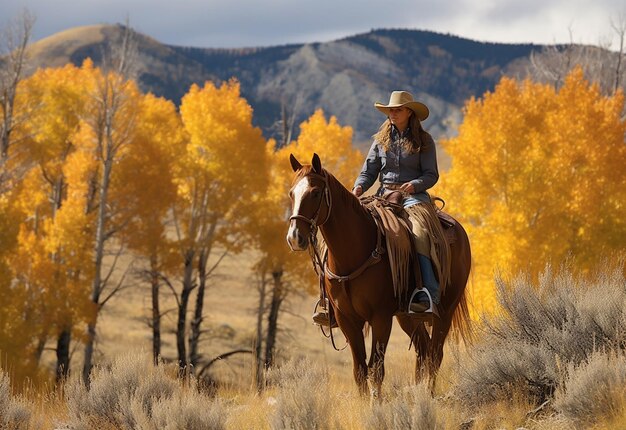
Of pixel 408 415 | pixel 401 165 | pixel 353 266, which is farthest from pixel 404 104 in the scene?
pixel 408 415

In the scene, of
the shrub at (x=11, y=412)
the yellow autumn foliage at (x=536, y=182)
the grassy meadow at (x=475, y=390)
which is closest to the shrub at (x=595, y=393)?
the grassy meadow at (x=475, y=390)

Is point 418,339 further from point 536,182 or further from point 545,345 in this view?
point 536,182

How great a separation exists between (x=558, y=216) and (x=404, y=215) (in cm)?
1218

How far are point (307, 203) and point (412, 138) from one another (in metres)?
1.78

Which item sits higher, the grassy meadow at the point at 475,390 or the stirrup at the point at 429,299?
the stirrup at the point at 429,299

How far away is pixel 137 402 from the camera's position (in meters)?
5.23

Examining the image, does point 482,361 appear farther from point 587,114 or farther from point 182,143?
point 182,143

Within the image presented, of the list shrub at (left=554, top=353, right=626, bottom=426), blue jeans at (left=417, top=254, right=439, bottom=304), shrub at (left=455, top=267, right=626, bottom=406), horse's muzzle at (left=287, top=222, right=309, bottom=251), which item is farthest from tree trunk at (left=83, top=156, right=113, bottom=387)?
shrub at (left=554, top=353, right=626, bottom=426)

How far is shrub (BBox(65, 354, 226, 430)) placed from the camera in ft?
16.1

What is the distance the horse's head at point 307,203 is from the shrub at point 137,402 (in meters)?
1.44

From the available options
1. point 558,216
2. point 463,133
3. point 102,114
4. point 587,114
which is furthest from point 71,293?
point 587,114

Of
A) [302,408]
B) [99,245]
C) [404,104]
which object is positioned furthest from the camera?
[99,245]

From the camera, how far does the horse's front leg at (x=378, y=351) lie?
602cm

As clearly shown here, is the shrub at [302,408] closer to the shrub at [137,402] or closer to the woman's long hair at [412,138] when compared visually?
the shrub at [137,402]
